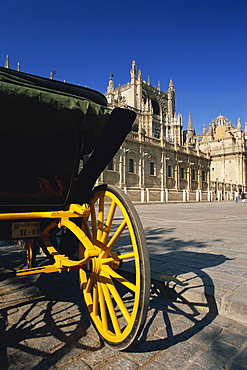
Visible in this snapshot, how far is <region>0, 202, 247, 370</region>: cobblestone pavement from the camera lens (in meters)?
1.82

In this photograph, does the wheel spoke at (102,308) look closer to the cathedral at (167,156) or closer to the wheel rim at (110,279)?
the wheel rim at (110,279)

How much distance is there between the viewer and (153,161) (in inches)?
1598

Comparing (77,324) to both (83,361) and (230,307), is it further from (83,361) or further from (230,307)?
(230,307)

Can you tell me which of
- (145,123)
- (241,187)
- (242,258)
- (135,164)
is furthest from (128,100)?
(242,258)

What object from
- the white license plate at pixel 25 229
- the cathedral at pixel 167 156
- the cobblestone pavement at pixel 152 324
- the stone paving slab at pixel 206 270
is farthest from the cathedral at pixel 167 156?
the white license plate at pixel 25 229

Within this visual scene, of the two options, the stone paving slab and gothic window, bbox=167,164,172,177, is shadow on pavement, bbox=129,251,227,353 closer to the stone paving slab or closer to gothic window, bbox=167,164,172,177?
the stone paving slab

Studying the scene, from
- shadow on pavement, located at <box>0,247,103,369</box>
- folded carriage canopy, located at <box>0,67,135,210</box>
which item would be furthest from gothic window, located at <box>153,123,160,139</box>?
folded carriage canopy, located at <box>0,67,135,210</box>

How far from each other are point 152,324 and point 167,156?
42.0 meters

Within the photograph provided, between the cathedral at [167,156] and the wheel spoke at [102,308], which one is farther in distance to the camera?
the cathedral at [167,156]

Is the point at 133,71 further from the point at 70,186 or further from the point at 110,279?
the point at 110,279

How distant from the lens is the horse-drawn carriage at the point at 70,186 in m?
→ 1.76

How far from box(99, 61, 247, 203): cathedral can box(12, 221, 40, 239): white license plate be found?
2690 cm

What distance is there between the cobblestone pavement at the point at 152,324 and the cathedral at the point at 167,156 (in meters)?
26.0

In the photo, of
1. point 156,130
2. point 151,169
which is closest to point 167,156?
point 151,169
